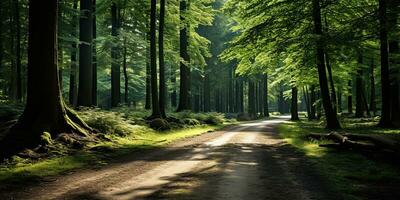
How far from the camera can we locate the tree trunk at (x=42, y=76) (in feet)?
40.4

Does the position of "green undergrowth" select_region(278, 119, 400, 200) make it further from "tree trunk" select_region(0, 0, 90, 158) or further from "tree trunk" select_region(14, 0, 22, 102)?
"tree trunk" select_region(14, 0, 22, 102)

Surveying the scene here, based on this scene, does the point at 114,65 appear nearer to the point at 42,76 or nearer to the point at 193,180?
the point at 42,76

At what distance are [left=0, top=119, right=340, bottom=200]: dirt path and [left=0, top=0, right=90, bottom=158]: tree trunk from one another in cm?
301

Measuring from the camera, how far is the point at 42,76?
12.6m

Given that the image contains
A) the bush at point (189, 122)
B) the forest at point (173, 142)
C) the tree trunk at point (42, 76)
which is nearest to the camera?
the forest at point (173, 142)

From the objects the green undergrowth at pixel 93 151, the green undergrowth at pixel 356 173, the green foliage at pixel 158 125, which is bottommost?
the green undergrowth at pixel 356 173

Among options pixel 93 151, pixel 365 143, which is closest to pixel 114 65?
pixel 93 151

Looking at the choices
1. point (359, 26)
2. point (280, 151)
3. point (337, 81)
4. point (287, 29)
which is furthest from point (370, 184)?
point (337, 81)

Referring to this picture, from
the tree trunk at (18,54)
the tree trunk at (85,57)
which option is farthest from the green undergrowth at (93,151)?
the tree trunk at (18,54)

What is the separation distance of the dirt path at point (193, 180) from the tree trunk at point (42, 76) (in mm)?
3007

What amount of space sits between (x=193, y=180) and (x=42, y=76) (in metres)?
6.96

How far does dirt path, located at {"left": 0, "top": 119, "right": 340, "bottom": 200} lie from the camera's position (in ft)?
23.4

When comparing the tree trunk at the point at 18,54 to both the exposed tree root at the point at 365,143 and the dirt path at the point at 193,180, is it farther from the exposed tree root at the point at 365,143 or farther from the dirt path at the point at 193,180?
the exposed tree root at the point at 365,143

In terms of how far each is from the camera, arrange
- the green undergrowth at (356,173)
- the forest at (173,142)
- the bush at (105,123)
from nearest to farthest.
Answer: the green undergrowth at (356,173)
the forest at (173,142)
the bush at (105,123)
